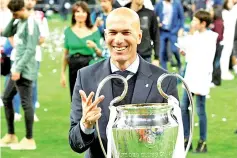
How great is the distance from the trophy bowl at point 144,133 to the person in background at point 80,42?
646cm

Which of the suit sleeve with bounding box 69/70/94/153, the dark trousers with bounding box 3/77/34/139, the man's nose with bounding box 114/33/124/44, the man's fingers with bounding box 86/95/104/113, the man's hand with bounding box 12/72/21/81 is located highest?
the man's nose with bounding box 114/33/124/44

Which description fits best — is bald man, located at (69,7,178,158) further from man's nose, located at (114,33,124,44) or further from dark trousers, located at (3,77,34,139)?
dark trousers, located at (3,77,34,139)

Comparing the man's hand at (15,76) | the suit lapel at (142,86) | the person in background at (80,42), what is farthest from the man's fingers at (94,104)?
the person in background at (80,42)

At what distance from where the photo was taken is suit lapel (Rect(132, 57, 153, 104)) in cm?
530

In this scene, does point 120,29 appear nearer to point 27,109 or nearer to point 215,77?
point 27,109

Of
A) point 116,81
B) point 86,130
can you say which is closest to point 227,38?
point 116,81

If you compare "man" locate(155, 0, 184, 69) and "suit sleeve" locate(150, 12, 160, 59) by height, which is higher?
"suit sleeve" locate(150, 12, 160, 59)

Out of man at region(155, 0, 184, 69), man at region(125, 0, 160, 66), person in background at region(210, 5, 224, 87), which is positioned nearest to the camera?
man at region(125, 0, 160, 66)

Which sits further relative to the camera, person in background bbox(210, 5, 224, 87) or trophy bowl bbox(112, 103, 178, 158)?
person in background bbox(210, 5, 224, 87)

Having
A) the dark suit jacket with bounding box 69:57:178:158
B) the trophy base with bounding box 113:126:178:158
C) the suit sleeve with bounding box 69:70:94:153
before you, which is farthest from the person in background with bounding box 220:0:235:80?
the trophy base with bounding box 113:126:178:158

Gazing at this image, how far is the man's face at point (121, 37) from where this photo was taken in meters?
5.12

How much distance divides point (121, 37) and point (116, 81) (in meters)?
0.36

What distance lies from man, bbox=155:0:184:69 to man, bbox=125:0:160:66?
6.71 meters

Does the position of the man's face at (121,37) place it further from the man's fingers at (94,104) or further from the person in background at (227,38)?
the person in background at (227,38)
